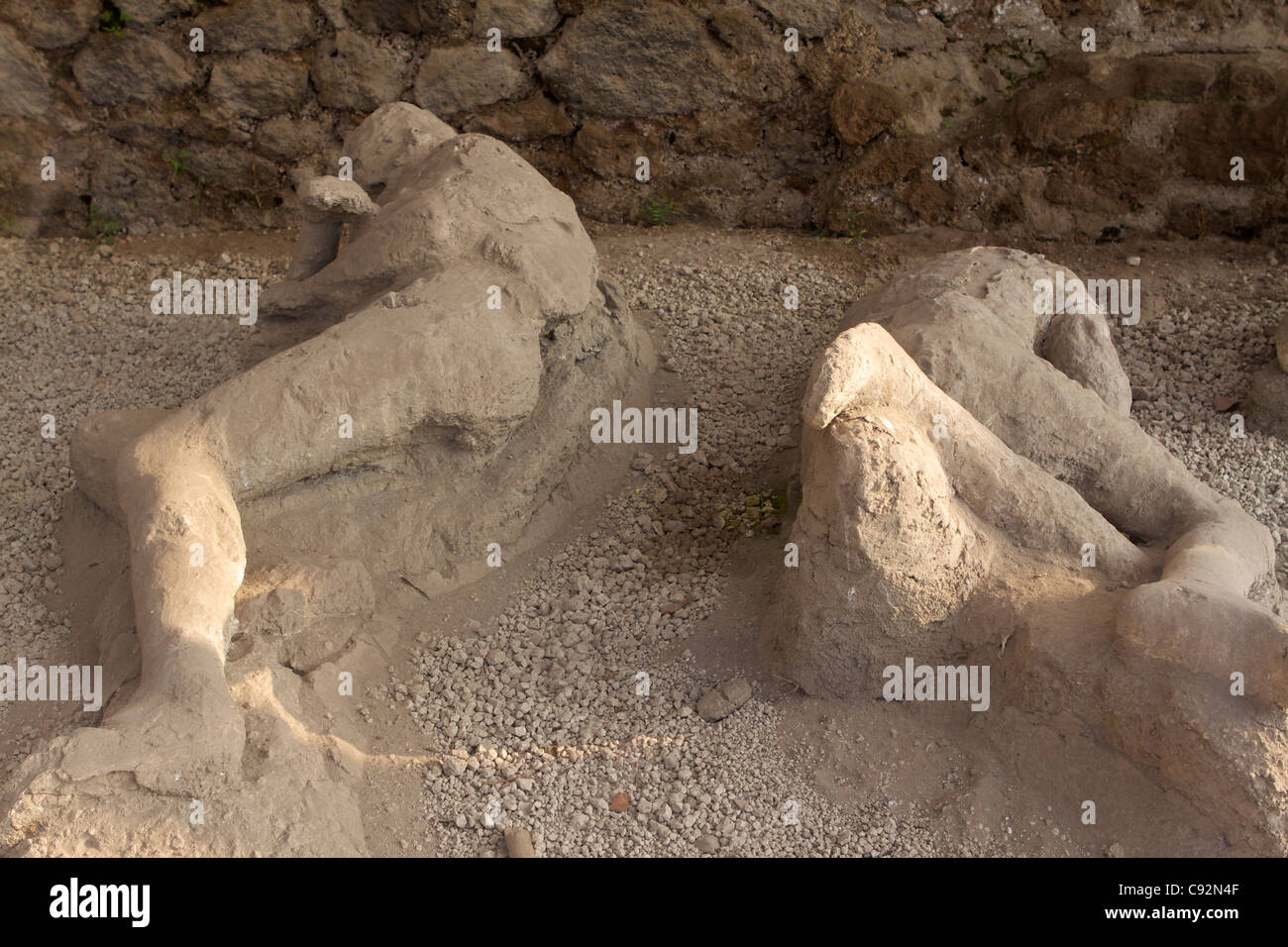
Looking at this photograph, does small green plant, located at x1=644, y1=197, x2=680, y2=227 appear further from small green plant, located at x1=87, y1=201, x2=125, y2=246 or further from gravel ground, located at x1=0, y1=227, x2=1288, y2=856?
small green plant, located at x1=87, y1=201, x2=125, y2=246

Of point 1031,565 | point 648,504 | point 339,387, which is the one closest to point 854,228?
point 648,504

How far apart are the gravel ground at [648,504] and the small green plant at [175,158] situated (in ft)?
1.63

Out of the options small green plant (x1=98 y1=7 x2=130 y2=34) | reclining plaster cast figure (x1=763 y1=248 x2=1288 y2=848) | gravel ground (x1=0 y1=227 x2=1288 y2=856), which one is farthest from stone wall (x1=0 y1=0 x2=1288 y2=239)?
reclining plaster cast figure (x1=763 y1=248 x2=1288 y2=848)

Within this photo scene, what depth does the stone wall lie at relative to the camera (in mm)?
6414

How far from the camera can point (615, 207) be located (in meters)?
7.14

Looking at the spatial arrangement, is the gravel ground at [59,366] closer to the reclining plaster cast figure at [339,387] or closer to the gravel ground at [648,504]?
the gravel ground at [648,504]

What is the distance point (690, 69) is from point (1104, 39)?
227 cm

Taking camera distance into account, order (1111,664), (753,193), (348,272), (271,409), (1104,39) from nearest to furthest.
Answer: (1111,664)
(271,409)
(348,272)
(1104,39)
(753,193)

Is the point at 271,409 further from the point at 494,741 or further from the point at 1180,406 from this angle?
the point at 1180,406

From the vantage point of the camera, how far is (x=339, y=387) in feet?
13.4

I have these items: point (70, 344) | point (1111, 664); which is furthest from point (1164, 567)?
point (70, 344)

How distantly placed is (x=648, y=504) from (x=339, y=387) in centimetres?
146

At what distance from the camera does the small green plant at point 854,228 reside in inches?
268

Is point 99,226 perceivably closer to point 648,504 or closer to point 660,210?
point 660,210
